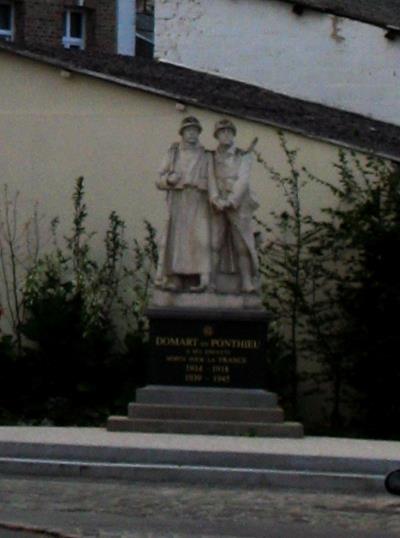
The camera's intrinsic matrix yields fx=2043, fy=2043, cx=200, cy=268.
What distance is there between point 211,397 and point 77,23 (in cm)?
2747

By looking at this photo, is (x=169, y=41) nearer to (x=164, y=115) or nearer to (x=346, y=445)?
(x=164, y=115)

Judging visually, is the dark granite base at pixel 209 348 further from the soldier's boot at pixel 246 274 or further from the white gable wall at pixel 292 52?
the white gable wall at pixel 292 52

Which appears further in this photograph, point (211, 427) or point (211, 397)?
point (211, 397)

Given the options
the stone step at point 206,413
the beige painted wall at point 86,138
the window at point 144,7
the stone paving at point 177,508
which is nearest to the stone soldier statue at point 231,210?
the stone step at point 206,413

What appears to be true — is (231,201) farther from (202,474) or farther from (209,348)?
(202,474)

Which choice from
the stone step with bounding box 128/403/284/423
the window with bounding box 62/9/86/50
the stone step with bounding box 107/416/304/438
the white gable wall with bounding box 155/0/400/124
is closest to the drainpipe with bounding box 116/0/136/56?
the window with bounding box 62/9/86/50

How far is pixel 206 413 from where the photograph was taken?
68.9ft

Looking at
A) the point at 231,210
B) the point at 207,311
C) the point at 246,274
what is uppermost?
the point at 231,210

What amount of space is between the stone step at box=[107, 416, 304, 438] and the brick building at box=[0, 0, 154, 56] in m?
24.9

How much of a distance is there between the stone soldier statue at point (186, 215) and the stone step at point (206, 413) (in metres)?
1.38

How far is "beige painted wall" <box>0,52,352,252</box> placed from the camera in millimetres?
25562

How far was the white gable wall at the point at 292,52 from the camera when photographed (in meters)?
35.0

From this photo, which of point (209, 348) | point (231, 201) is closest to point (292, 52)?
point (231, 201)

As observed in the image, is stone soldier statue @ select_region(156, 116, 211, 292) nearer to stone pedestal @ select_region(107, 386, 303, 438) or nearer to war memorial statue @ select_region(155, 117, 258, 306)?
war memorial statue @ select_region(155, 117, 258, 306)
